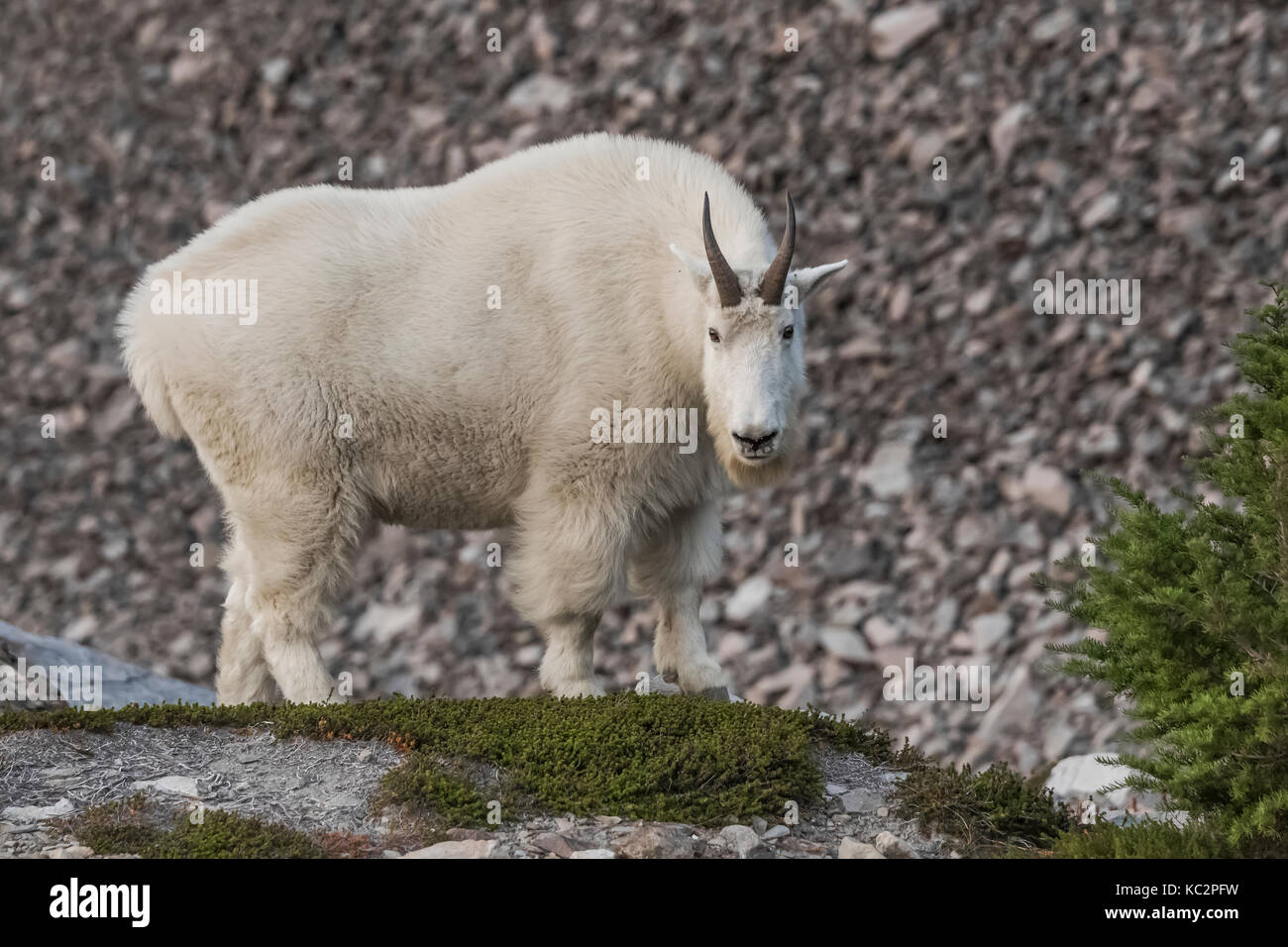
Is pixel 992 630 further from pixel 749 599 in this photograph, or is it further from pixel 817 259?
pixel 817 259

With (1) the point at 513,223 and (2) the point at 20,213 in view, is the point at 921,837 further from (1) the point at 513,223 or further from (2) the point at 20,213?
(2) the point at 20,213

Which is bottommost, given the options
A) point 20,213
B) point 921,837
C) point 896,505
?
point 921,837

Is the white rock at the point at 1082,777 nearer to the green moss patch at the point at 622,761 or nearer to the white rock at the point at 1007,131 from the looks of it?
the green moss patch at the point at 622,761

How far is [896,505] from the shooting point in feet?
47.1

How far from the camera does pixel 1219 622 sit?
5.80 meters

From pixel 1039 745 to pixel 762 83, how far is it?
738cm

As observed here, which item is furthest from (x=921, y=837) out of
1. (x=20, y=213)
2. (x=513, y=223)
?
(x=20, y=213)

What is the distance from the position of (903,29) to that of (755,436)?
403 inches

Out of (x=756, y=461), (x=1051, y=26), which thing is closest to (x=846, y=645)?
(x=1051, y=26)

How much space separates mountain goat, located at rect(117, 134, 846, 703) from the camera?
7840 millimetres

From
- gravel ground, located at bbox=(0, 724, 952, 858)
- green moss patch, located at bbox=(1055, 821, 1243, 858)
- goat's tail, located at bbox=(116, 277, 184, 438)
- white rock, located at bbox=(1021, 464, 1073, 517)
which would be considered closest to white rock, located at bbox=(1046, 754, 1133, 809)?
gravel ground, located at bbox=(0, 724, 952, 858)

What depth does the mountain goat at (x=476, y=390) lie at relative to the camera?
7840 mm

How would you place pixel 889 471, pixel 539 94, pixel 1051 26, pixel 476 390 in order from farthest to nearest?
pixel 539 94 → pixel 1051 26 → pixel 889 471 → pixel 476 390
